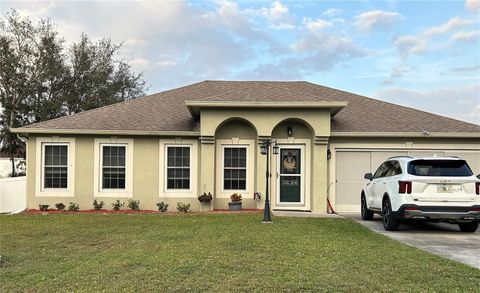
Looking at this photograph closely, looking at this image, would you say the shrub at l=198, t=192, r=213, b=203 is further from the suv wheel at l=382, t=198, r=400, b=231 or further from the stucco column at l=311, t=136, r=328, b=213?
the suv wheel at l=382, t=198, r=400, b=231

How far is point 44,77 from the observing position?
38.8 metres

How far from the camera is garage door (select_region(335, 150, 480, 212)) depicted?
1638cm

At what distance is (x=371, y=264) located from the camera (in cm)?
711

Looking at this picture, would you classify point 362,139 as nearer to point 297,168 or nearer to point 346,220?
point 297,168

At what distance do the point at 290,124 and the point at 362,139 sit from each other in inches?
107

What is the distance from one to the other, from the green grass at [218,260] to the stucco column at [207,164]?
372 cm

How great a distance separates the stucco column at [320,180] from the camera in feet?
51.1

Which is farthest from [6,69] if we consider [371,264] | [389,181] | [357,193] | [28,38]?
[371,264]

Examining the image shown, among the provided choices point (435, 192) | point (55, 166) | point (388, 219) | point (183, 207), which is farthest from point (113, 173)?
point (435, 192)

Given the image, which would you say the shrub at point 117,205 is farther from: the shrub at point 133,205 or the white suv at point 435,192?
the white suv at point 435,192

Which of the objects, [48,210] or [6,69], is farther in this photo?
[6,69]

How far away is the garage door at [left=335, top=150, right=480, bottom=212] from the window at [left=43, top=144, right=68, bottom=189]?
9.99m

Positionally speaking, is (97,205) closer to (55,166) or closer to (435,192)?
(55,166)

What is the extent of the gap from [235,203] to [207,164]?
66.7 inches
